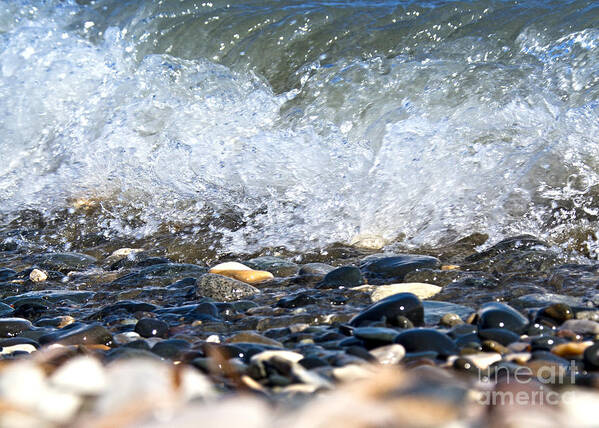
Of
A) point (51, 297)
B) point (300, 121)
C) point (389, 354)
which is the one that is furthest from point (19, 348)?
point (300, 121)

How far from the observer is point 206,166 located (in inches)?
180

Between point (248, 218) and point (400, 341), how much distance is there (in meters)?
2.11

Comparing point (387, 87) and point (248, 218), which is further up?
point (387, 87)

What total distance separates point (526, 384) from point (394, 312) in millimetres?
748

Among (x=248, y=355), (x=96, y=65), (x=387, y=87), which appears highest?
(x=96, y=65)

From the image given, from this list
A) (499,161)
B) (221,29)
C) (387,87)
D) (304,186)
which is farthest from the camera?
(221,29)

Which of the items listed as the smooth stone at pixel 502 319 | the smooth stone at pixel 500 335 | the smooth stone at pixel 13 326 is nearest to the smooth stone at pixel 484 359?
the smooth stone at pixel 500 335

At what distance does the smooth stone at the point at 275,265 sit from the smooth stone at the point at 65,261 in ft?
3.12

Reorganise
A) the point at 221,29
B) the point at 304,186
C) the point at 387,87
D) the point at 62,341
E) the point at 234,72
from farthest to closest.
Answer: the point at 221,29 → the point at 234,72 → the point at 387,87 → the point at 304,186 → the point at 62,341

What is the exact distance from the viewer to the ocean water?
383cm

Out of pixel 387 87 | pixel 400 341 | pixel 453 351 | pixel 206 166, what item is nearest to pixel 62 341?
pixel 400 341

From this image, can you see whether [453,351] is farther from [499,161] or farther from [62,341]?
[499,161]

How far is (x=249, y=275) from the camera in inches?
131

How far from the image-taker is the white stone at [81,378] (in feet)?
4.58
